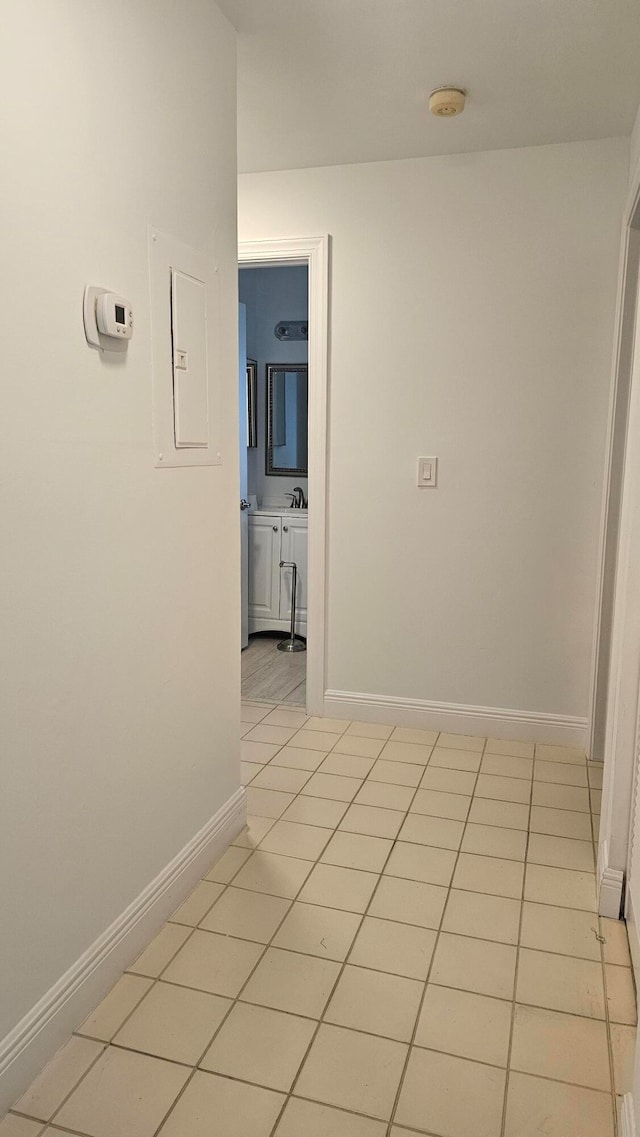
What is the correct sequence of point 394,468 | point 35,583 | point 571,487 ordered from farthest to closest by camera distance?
1. point 394,468
2. point 571,487
3. point 35,583

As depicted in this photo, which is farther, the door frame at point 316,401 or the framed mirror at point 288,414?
the framed mirror at point 288,414

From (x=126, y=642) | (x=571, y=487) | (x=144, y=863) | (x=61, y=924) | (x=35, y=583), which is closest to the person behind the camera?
(x=35, y=583)

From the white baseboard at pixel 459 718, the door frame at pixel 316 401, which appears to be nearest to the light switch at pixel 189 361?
the door frame at pixel 316 401

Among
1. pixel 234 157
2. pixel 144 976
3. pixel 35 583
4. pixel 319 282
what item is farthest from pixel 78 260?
pixel 319 282

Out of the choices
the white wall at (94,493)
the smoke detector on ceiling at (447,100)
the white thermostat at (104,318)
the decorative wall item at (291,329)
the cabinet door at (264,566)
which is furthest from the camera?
the decorative wall item at (291,329)

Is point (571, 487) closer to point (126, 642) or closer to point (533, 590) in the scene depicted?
point (533, 590)

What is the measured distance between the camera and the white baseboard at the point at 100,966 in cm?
148

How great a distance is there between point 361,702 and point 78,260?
236 cm

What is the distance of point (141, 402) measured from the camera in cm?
180

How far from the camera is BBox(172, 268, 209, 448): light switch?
195 centimetres

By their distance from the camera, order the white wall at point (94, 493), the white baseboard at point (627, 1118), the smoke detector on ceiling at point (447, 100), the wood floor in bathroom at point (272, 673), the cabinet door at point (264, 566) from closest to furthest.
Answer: the white baseboard at point (627, 1118) < the white wall at point (94, 493) < the smoke detector on ceiling at point (447, 100) < the wood floor in bathroom at point (272, 673) < the cabinet door at point (264, 566)

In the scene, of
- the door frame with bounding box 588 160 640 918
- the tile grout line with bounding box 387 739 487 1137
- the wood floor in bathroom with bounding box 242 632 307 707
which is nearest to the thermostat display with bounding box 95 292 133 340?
the door frame with bounding box 588 160 640 918

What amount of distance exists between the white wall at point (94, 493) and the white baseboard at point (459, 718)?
4.45 feet

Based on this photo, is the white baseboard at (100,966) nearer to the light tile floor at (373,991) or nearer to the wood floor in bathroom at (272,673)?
the light tile floor at (373,991)
